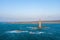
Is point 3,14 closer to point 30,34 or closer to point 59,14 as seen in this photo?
point 30,34

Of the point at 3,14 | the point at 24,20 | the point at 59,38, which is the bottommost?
the point at 59,38

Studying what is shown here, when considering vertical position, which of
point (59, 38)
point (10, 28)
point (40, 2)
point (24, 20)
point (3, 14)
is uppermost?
point (40, 2)

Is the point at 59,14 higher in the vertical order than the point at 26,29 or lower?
higher

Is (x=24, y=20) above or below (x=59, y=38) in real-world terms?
above

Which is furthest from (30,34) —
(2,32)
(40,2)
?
(40,2)

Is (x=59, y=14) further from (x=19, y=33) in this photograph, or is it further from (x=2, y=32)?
(x=2, y=32)

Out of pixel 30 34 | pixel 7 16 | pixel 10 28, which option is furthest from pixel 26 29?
pixel 7 16
